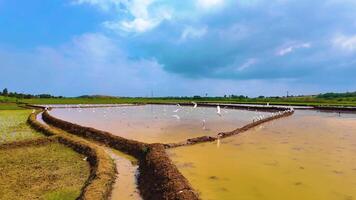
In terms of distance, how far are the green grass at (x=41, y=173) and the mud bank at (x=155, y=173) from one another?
5.55 ft

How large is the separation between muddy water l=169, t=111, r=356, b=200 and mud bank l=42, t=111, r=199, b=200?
592mm

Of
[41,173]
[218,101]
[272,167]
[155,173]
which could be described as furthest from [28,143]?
[218,101]

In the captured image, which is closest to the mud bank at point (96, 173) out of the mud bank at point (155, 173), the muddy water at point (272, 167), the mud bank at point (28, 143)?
the mud bank at point (155, 173)

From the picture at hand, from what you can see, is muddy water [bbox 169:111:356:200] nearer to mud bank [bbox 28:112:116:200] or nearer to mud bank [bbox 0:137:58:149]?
mud bank [bbox 28:112:116:200]

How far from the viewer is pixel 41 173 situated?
1123cm

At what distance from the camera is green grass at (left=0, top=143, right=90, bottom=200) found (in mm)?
9109

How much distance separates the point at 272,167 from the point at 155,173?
372 centimetres

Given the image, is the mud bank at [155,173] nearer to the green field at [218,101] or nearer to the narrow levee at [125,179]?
→ the narrow levee at [125,179]

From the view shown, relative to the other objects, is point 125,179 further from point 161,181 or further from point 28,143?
point 28,143

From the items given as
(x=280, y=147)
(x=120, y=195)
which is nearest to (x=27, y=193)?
(x=120, y=195)

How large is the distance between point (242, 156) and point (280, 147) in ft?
9.43

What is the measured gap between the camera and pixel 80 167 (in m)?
12.3

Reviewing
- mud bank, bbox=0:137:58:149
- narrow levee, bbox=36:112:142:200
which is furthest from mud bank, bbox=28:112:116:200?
mud bank, bbox=0:137:58:149

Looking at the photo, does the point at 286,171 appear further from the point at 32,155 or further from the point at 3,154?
the point at 3,154
